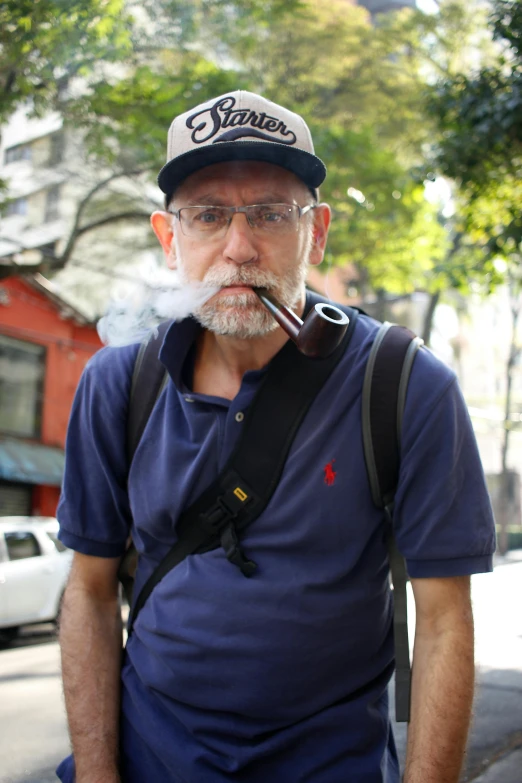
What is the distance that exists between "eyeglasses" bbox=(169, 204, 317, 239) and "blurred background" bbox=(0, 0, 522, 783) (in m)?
0.26

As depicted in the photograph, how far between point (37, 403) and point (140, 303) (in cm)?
1726

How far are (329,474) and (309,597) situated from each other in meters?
0.24

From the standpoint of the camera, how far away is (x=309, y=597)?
1.70 meters

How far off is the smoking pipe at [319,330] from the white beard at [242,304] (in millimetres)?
97

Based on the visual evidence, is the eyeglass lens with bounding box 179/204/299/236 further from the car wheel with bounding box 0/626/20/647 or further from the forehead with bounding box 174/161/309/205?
the car wheel with bounding box 0/626/20/647

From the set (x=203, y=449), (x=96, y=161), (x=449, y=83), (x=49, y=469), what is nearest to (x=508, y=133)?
(x=449, y=83)

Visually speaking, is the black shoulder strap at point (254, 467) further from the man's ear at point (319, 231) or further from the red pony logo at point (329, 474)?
the man's ear at point (319, 231)

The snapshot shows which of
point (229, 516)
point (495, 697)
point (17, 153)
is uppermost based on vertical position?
point (17, 153)

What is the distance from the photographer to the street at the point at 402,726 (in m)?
4.40

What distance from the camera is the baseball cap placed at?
1.94m

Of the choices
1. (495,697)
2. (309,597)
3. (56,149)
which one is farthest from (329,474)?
(56,149)

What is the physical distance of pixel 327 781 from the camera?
5.54 feet

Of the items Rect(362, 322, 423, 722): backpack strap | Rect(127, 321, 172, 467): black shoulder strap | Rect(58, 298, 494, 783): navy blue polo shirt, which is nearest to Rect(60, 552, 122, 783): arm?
Rect(58, 298, 494, 783): navy blue polo shirt

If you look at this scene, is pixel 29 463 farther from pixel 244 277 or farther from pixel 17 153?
pixel 244 277
